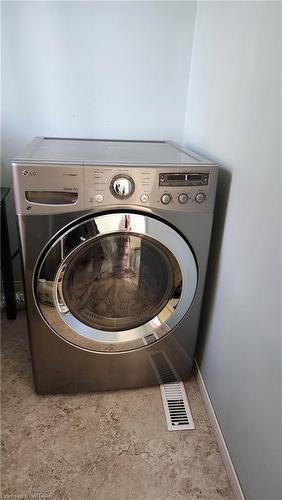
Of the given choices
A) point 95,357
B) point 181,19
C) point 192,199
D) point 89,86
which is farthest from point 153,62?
point 95,357

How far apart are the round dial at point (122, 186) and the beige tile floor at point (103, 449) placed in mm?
827

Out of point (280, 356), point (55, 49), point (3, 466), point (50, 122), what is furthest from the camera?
point (50, 122)

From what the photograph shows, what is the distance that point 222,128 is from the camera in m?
1.16

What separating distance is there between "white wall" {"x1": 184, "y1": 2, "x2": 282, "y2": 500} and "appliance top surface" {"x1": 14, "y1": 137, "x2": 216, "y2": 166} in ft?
0.51

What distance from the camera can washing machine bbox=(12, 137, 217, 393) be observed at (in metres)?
1.02

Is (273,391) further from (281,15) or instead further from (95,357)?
(281,15)

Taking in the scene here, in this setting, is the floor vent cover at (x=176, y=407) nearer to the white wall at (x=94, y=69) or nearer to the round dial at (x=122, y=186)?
the round dial at (x=122, y=186)

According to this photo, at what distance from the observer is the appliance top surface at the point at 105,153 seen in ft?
3.44

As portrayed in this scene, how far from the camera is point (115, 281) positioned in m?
1.18

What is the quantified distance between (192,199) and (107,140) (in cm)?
67

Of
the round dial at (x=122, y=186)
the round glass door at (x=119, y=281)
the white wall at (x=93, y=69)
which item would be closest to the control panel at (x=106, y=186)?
the round dial at (x=122, y=186)

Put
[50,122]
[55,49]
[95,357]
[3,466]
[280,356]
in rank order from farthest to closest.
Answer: [50,122]
[55,49]
[95,357]
[3,466]
[280,356]

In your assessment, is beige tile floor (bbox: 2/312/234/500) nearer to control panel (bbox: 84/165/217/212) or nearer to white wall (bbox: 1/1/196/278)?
control panel (bbox: 84/165/217/212)

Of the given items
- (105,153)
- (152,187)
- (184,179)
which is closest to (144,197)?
(152,187)
